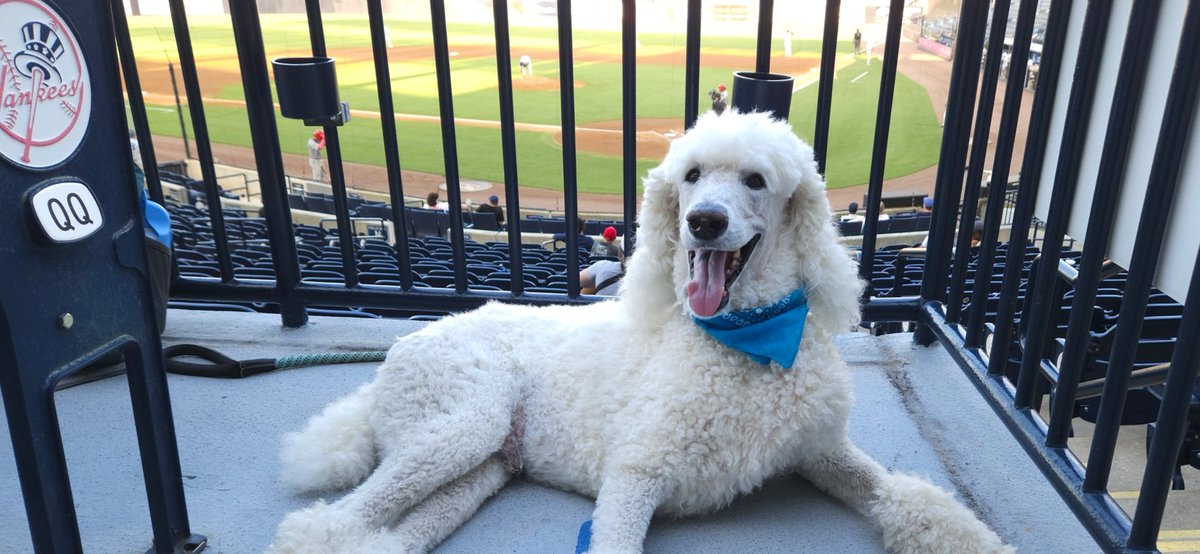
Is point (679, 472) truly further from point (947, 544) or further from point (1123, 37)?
point (1123, 37)

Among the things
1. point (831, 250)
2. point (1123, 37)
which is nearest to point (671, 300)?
point (831, 250)

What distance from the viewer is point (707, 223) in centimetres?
194

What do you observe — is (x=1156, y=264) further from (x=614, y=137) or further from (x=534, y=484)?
(x=614, y=137)

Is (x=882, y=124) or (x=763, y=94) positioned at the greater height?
(x=763, y=94)

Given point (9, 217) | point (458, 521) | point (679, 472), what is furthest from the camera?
point (458, 521)

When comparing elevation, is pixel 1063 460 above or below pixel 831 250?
below

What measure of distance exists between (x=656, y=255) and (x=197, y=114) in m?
2.37

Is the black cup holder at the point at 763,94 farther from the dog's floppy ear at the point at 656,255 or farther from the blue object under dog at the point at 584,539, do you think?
the blue object under dog at the point at 584,539

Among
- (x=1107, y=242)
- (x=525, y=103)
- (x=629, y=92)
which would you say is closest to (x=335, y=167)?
(x=629, y=92)

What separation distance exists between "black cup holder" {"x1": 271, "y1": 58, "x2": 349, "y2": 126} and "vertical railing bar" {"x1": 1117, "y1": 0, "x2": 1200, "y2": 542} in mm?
2826

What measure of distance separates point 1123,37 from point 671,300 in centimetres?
132

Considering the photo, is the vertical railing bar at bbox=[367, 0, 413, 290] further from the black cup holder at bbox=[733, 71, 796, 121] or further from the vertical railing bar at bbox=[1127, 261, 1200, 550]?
the vertical railing bar at bbox=[1127, 261, 1200, 550]

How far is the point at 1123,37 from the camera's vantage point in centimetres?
191

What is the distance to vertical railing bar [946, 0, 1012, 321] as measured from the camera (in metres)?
2.73
